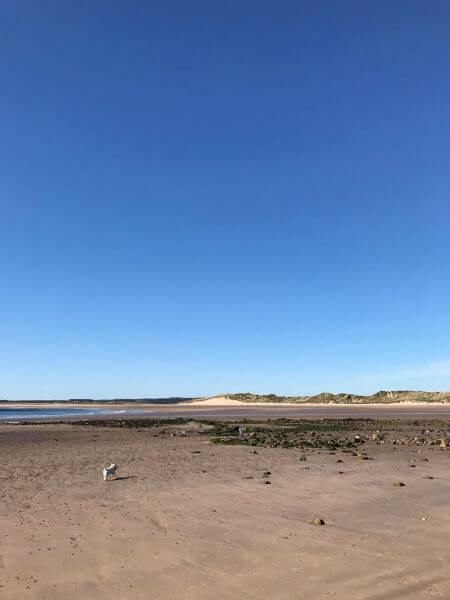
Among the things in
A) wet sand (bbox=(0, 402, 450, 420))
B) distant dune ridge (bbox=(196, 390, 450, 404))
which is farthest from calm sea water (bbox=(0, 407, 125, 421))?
distant dune ridge (bbox=(196, 390, 450, 404))

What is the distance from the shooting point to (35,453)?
2344 centimetres

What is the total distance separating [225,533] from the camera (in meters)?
9.71

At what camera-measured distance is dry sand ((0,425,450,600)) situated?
23.5 ft

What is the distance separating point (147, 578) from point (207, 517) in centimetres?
368

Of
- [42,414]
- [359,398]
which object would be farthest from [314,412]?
[359,398]

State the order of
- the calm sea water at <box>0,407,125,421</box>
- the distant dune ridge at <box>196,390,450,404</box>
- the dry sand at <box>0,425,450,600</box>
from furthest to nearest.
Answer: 1. the distant dune ridge at <box>196,390,450,404</box>
2. the calm sea water at <box>0,407,125,421</box>
3. the dry sand at <box>0,425,450,600</box>

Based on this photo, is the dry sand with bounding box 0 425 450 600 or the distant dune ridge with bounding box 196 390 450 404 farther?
the distant dune ridge with bounding box 196 390 450 404

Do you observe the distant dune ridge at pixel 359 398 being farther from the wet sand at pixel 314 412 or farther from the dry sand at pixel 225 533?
the dry sand at pixel 225 533

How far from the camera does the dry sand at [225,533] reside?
715 centimetres

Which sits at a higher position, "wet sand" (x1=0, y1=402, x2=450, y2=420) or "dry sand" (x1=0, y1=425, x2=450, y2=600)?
"dry sand" (x1=0, y1=425, x2=450, y2=600)

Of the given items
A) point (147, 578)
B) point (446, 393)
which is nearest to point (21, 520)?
point (147, 578)

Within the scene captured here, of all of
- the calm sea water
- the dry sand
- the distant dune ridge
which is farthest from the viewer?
the distant dune ridge

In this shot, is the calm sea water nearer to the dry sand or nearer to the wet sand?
the wet sand

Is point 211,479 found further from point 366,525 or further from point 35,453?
point 35,453
